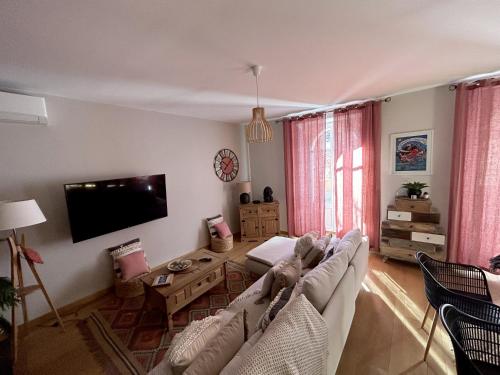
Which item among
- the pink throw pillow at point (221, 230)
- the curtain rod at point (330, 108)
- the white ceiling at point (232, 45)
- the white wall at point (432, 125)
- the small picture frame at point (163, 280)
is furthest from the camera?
the pink throw pillow at point (221, 230)

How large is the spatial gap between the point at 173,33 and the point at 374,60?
168 centimetres

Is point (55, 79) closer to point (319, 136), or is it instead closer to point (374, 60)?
Result: point (374, 60)

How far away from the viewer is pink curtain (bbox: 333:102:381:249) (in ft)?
10.3

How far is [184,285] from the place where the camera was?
82.1 inches

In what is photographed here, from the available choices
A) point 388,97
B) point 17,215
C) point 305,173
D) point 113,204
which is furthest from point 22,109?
point 388,97

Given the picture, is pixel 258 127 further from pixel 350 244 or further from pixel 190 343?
pixel 190 343

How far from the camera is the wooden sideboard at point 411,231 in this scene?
8.97 feet

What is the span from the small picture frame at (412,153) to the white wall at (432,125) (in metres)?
0.05

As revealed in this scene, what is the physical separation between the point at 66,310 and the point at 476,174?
5.08 meters

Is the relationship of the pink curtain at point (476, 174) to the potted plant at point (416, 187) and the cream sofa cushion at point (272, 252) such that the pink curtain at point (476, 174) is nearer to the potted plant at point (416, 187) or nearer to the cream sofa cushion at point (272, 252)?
the potted plant at point (416, 187)

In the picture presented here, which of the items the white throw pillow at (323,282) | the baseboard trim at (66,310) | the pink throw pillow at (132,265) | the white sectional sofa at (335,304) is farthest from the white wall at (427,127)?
the baseboard trim at (66,310)

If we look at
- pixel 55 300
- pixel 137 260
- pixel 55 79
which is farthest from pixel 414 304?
pixel 55 79

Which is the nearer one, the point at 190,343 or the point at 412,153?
the point at 190,343

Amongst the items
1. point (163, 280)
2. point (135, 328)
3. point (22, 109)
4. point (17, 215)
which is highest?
point (22, 109)
